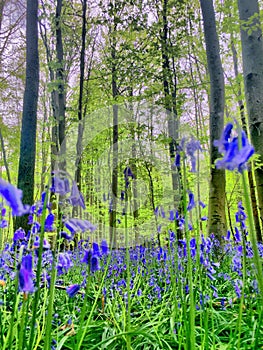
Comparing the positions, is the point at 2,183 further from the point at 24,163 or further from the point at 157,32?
the point at 157,32

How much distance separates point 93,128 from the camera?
506 inches

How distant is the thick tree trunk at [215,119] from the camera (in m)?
5.05

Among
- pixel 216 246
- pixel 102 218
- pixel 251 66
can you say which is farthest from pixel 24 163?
pixel 102 218

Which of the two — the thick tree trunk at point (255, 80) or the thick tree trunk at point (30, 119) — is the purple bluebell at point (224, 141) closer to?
the thick tree trunk at point (255, 80)

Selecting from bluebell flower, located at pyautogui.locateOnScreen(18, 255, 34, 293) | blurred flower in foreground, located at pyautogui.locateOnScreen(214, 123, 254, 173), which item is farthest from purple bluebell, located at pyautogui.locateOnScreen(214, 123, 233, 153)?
bluebell flower, located at pyautogui.locateOnScreen(18, 255, 34, 293)

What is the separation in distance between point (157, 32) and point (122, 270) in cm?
669

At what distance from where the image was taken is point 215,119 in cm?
530

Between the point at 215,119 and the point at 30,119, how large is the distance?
319 centimetres

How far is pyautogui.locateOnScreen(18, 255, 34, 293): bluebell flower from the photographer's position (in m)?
0.64

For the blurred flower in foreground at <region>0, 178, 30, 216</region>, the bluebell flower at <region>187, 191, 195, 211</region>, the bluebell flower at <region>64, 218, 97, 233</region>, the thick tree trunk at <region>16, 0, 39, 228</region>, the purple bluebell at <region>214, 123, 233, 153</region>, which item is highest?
the thick tree trunk at <region>16, 0, 39, 228</region>

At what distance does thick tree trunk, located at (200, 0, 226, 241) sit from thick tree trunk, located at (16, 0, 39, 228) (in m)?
3.00

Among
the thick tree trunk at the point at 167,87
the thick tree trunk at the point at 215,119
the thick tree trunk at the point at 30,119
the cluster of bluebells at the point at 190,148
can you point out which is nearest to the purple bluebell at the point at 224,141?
the cluster of bluebells at the point at 190,148

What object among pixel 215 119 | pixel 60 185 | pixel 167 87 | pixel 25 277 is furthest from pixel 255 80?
pixel 25 277

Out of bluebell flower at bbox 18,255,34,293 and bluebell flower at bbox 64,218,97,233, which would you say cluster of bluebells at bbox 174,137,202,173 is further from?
bluebell flower at bbox 18,255,34,293
